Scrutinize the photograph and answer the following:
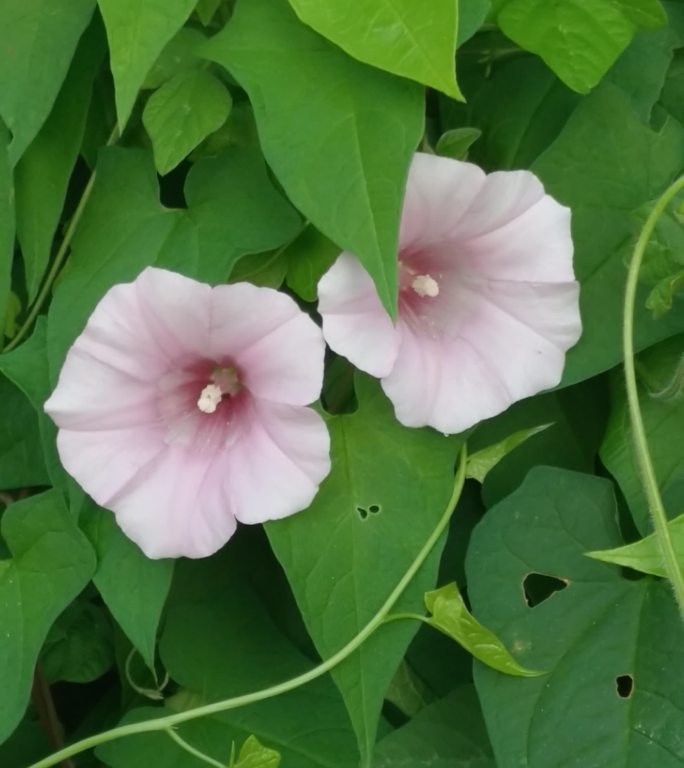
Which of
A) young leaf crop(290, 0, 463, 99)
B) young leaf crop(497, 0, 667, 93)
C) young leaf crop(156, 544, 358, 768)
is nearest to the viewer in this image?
young leaf crop(290, 0, 463, 99)

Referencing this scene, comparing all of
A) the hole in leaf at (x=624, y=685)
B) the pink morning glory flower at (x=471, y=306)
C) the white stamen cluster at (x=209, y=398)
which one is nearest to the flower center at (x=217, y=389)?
the white stamen cluster at (x=209, y=398)

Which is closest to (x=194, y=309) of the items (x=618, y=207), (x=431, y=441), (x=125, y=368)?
(x=125, y=368)

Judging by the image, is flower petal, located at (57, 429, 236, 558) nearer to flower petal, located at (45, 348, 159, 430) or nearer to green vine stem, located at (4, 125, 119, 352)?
flower petal, located at (45, 348, 159, 430)

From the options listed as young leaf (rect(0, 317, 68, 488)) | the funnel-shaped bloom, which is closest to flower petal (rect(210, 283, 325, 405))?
the funnel-shaped bloom

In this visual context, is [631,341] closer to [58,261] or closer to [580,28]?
[580,28]

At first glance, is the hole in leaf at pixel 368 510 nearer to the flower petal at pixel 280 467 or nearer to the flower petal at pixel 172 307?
the flower petal at pixel 280 467

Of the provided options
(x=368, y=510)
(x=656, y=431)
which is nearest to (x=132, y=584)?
(x=368, y=510)
